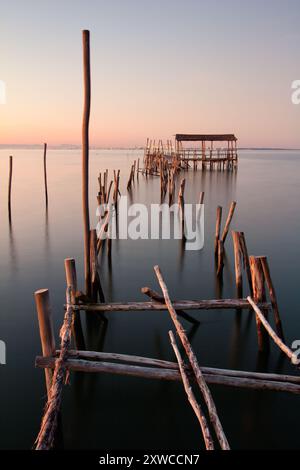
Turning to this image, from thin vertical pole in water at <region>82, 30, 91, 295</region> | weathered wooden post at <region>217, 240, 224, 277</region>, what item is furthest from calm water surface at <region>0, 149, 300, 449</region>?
thin vertical pole in water at <region>82, 30, 91, 295</region>

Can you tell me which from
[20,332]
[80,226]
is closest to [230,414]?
[20,332]

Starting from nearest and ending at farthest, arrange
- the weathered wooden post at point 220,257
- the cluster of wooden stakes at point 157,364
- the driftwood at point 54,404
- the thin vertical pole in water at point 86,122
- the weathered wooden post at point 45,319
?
the driftwood at point 54,404 < the cluster of wooden stakes at point 157,364 < the weathered wooden post at point 45,319 < the thin vertical pole in water at point 86,122 < the weathered wooden post at point 220,257

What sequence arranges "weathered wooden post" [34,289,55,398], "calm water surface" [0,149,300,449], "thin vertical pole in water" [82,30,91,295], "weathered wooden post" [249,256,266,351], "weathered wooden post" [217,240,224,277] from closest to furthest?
"weathered wooden post" [34,289,55,398] → "calm water surface" [0,149,300,449] → "weathered wooden post" [249,256,266,351] → "thin vertical pole in water" [82,30,91,295] → "weathered wooden post" [217,240,224,277]

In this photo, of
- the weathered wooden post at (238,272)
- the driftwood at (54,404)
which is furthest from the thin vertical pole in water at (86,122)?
the weathered wooden post at (238,272)

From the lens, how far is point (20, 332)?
6.07 m

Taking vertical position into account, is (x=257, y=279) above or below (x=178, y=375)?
above

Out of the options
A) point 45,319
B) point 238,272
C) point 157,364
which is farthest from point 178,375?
point 238,272

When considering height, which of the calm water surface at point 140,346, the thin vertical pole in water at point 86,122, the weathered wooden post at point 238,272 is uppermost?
the thin vertical pole in water at point 86,122

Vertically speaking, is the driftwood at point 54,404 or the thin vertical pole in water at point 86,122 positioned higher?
the thin vertical pole in water at point 86,122

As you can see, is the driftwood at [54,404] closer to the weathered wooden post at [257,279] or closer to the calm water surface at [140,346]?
the calm water surface at [140,346]

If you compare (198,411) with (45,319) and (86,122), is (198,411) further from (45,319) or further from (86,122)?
(86,122)

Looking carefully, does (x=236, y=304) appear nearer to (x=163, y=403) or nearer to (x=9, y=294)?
(x=163, y=403)

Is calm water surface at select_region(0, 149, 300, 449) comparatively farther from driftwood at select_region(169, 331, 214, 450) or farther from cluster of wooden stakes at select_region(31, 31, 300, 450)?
driftwood at select_region(169, 331, 214, 450)
